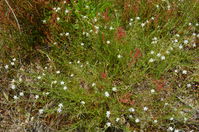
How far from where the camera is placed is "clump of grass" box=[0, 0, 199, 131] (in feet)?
8.25

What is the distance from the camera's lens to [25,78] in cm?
302

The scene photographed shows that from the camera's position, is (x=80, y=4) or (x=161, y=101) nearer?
(x=161, y=101)

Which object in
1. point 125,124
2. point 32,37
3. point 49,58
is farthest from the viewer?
point 32,37

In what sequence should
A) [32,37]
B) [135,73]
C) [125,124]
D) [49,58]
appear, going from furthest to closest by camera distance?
1. [32,37]
2. [49,58]
3. [135,73]
4. [125,124]

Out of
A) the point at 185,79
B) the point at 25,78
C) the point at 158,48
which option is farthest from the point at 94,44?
the point at 185,79

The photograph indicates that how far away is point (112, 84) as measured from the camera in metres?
2.75

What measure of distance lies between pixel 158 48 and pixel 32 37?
5.71ft

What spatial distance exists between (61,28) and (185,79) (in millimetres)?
1744

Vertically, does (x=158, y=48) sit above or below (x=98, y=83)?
above

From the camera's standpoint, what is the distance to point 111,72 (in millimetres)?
2867

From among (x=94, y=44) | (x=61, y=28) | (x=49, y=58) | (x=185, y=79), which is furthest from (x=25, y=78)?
(x=185, y=79)

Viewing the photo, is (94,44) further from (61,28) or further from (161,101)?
(161,101)

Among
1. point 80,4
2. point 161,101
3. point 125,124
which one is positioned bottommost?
point 125,124

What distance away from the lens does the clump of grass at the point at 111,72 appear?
2.51 meters
